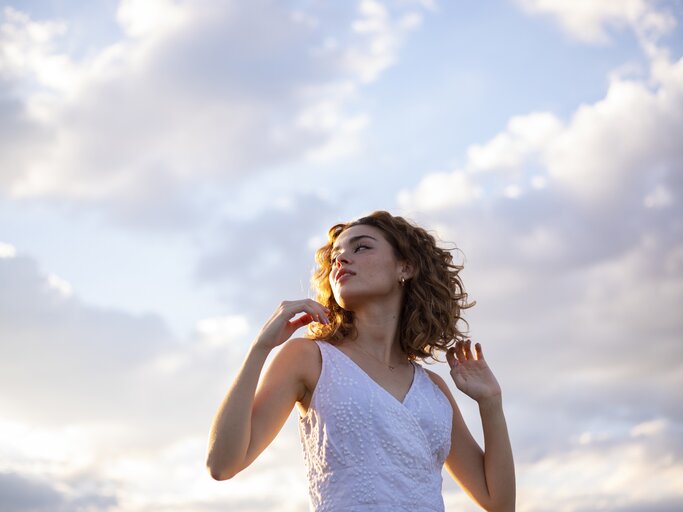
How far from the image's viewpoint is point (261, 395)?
6156 mm

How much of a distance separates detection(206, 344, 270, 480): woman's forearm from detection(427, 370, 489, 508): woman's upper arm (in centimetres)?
203

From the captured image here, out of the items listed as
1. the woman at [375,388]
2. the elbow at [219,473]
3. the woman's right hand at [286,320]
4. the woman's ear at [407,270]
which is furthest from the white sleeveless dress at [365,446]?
the woman's ear at [407,270]

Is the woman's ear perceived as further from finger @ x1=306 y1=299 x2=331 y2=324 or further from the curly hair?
finger @ x1=306 y1=299 x2=331 y2=324

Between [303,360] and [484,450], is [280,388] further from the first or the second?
[484,450]

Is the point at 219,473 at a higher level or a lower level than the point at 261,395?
lower

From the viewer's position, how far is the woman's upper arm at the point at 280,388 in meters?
6.03

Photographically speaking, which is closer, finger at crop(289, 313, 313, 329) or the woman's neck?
finger at crop(289, 313, 313, 329)

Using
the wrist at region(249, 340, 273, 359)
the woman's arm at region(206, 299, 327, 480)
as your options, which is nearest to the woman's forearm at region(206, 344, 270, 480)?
the woman's arm at region(206, 299, 327, 480)

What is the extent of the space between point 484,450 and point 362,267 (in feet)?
5.83

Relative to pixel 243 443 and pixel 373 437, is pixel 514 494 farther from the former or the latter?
pixel 243 443

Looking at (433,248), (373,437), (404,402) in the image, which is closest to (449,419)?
(404,402)

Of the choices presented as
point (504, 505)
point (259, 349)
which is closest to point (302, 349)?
point (259, 349)

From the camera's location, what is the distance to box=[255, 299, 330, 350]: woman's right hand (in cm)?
600

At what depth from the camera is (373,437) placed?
6137mm
